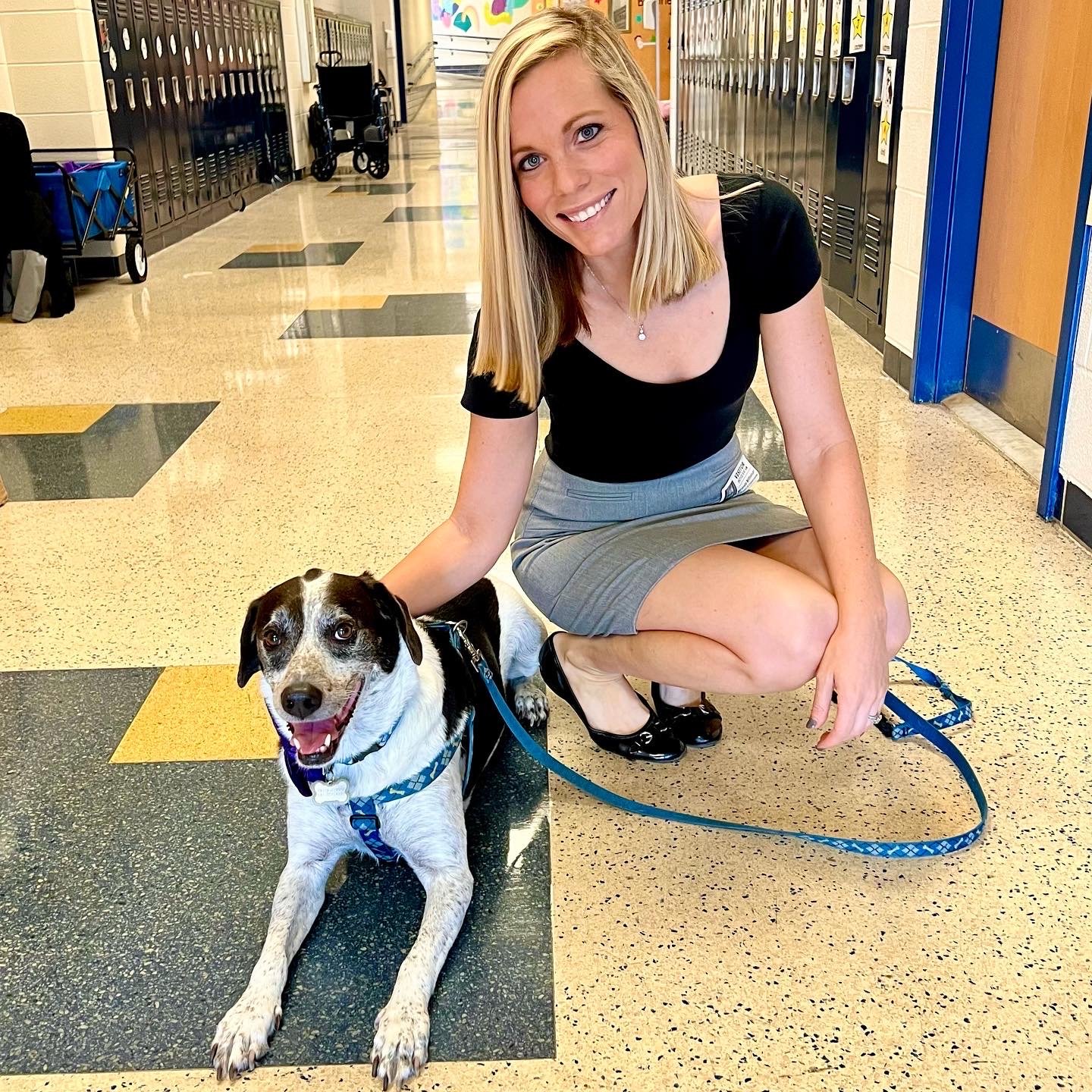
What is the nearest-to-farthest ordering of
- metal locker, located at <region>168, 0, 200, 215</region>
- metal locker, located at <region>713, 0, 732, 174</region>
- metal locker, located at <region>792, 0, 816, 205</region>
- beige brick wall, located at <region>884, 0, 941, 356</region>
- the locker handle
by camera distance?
beige brick wall, located at <region>884, 0, 941, 356</region>
the locker handle
metal locker, located at <region>792, 0, 816, 205</region>
metal locker, located at <region>713, 0, 732, 174</region>
metal locker, located at <region>168, 0, 200, 215</region>

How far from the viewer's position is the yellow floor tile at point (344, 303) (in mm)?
5983

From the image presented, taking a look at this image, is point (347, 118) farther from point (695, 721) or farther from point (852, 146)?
point (695, 721)

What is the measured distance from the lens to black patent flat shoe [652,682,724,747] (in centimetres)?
206

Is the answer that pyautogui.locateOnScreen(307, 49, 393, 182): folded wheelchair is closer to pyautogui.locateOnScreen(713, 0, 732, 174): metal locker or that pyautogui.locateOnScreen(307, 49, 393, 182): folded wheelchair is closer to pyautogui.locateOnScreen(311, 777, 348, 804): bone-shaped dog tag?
pyautogui.locateOnScreen(713, 0, 732, 174): metal locker

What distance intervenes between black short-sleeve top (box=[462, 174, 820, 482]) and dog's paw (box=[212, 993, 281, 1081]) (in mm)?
927

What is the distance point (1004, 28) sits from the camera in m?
3.60

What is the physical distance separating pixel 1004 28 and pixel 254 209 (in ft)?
25.2

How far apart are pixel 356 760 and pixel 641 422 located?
0.72m

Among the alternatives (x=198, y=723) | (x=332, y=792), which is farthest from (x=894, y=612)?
(x=198, y=723)

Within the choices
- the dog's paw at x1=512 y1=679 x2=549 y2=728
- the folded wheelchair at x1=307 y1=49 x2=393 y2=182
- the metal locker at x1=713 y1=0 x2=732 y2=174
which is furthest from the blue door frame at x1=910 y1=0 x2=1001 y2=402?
the folded wheelchair at x1=307 y1=49 x2=393 y2=182

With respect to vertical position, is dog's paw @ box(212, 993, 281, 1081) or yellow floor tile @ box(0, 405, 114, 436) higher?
dog's paw @ box(212, 993, 281, 1081)

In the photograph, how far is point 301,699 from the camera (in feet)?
4.72

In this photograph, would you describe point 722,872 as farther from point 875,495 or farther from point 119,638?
point 875,495

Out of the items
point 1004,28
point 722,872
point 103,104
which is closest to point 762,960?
point 722,872
